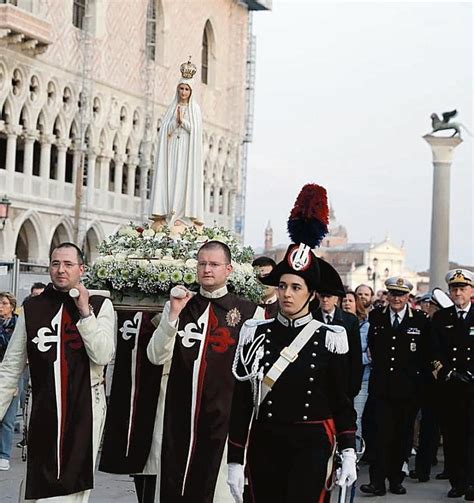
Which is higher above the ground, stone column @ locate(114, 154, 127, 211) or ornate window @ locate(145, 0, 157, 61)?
ornate window @ locate(145, 0, 157, 61)

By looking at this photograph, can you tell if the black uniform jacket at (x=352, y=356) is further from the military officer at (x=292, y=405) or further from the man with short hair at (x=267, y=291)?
the man with short hair at (x=267, y=291)

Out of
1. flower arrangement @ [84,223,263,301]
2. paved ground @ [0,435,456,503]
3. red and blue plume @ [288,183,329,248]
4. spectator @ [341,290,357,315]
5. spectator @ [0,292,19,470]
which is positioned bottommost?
paved ground @ [0,435,456,503]

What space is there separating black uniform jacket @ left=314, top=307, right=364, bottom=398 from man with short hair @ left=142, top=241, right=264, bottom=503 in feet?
2.00

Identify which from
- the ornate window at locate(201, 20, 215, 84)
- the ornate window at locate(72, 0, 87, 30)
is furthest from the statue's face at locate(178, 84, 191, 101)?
the ornate window at locate(201, 20, 215, 84)

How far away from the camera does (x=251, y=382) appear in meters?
5.82

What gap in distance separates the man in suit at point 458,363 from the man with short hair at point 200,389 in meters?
3.58

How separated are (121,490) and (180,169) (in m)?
3.00

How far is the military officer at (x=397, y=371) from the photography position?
10.9m

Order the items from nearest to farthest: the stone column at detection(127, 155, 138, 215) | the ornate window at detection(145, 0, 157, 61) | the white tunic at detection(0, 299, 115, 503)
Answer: the white tunic at detection(0, 299, 115, 503) → the ornate window at detection(145, 0, 157, 61) → the stone column at detection(127, 155, 138, 215)

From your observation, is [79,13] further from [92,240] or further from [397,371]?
[397,371]

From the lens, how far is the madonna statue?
36.9ft

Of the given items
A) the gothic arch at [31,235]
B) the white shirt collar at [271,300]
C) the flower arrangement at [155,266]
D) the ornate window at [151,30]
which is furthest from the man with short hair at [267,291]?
the ornate window at [151,30]

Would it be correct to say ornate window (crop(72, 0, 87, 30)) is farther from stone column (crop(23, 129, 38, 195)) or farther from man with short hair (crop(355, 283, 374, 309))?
man with short hair (crop(355, 283, 374, 309))

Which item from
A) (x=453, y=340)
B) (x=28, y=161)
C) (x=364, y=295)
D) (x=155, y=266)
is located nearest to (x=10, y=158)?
(x=28, y=161)
